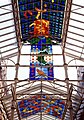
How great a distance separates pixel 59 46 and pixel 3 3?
776 centimetres

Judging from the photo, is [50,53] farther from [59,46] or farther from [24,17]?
[24,17]

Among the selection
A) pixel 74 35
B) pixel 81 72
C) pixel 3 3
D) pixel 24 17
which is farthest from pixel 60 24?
pixel 3 3

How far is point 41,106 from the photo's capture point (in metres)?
25.3

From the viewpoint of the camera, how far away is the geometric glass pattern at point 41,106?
903 inches

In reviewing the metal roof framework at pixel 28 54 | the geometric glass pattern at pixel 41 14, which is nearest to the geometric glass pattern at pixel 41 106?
the metal roof framework at pixel 28 54

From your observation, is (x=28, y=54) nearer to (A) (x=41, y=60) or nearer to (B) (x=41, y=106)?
(A) (x=41, y=60)

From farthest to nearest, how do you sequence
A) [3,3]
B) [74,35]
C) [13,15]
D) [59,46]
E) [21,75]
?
[59,46] → [21,75] → [74,35] → [13,15] → [3,3]

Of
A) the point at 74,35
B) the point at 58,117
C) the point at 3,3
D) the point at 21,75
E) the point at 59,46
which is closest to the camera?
the point at 3,3

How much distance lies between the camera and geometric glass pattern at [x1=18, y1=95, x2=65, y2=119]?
22928 mm

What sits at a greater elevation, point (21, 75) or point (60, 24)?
point (60, 24)

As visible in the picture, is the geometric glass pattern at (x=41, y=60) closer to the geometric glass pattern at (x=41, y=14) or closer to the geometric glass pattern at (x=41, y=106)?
the geometric glass pattern at (x=41, y=14)

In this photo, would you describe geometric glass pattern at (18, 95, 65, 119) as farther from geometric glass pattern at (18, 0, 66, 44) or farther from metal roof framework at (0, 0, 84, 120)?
geometric glass pattern at (18, 0, 66, 44)

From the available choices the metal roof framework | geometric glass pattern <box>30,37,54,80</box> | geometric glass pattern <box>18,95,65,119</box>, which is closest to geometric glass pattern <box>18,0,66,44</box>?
the metal roof framework

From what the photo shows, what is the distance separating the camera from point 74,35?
18453 mm
